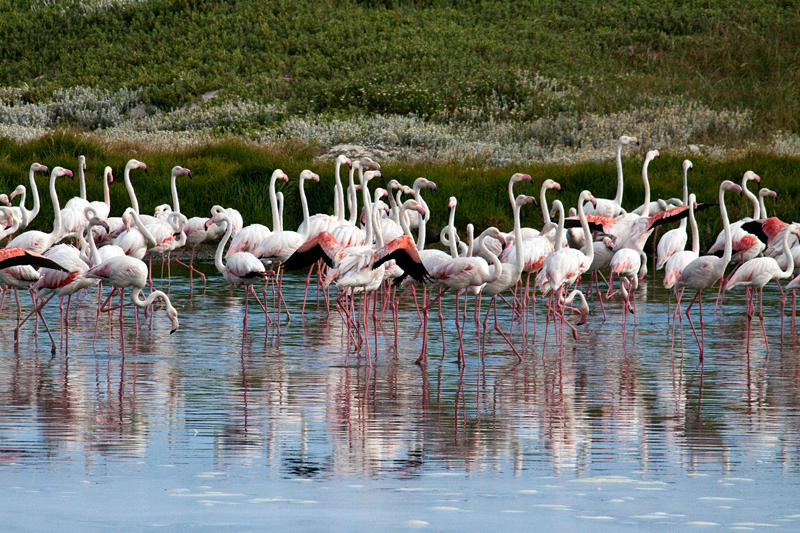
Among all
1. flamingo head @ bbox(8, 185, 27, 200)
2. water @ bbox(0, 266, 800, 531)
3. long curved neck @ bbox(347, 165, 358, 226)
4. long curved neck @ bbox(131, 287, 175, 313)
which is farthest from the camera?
flamingo head @ bbox(8, 185, 27, 200)

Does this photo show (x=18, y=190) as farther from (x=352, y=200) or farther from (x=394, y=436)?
(x=394, y=436)

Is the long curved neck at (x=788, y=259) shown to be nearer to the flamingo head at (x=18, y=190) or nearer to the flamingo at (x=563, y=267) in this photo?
the flamingo at (x=563, y=267)

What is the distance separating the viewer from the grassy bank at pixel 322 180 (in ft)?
57.5

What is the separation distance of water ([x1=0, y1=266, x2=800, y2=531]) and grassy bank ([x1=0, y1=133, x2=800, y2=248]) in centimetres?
757

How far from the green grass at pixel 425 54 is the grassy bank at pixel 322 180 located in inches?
330

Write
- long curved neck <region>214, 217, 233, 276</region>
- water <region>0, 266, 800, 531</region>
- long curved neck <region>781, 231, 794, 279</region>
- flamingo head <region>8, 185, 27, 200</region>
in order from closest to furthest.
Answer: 1. water <region>0, 266, 800, 531</region>
2. long curved neck <region>781, 231, 794, 279</region>
3. long curved neck <region>214, 217, 233, 276</region>
4. flamingo head <region>8, 185, 27, 200</region>

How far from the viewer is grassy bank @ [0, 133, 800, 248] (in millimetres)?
17516

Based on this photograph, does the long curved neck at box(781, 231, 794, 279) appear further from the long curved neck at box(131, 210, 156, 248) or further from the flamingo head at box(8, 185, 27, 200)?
the flamingo head at box(8, 185, 27, 200)

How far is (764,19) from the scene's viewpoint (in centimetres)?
3547

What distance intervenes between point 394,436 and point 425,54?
29.0 meters

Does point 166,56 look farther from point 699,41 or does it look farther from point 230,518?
point 230,518

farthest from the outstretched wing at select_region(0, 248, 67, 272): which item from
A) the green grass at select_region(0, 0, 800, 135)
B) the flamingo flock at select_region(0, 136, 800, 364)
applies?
the green grass at select_region(0, 0, 800, 135)

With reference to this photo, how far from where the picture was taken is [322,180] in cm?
1803

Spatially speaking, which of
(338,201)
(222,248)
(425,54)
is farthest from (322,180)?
(425,54)
